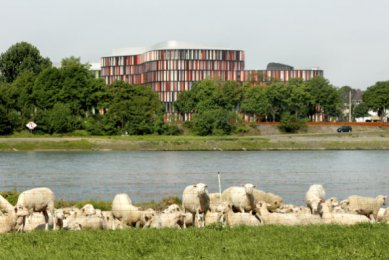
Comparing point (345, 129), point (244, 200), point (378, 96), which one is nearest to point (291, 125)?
point (345, 129)

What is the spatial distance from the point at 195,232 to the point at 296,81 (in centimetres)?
14943

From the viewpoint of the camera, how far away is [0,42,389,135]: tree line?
136 m

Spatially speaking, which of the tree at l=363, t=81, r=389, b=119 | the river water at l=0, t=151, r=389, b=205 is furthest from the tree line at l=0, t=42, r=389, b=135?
the river water at l=0, t=151, r=389, b=205

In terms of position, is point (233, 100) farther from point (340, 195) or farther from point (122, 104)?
point (340, 195)

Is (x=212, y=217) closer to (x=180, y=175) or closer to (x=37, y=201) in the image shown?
(x=37, y=201)

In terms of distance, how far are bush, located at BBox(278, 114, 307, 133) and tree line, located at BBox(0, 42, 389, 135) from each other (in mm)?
432

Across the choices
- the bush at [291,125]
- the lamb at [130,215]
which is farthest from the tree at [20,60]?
the lamb at [130,215]

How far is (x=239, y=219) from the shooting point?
25.6 m

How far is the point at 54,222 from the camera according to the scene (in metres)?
26.3

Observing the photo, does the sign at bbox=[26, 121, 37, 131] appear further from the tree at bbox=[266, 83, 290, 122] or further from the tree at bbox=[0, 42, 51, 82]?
the tree at bbox=[266, 83, 290, 122]

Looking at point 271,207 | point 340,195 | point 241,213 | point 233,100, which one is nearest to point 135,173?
point 340,195

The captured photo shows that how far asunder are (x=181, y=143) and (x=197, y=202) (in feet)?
322

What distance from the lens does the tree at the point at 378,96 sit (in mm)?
175500

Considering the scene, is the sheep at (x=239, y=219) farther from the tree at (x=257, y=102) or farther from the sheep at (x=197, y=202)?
the tree at (x=257, y=102)
